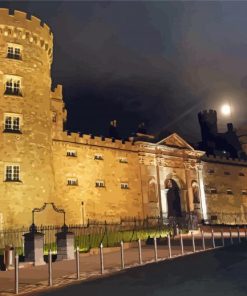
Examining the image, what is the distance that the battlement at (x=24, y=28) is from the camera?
2739cm

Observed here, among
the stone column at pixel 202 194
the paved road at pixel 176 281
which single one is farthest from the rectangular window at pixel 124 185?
the paved road at pixel 176 281

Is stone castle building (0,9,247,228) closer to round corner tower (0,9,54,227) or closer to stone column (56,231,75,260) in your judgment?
round corner tower (0,9,54,227)

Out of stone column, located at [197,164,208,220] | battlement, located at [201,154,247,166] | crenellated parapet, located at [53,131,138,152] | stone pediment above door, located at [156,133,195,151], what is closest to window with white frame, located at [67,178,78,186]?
crenellated parapet, located at [53,131,138,152]

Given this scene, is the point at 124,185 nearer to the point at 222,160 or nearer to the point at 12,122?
the point at 12,122

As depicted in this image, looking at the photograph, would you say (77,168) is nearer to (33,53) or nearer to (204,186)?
(33,53)

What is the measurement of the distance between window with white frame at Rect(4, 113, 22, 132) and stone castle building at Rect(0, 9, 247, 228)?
72 mm

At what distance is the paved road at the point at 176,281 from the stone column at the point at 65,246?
6149mm

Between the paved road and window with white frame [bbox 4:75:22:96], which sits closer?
the paved road

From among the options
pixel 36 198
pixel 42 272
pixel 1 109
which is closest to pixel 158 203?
pixel 36 198

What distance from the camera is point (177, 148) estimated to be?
1666 inches

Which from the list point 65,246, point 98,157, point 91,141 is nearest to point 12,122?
point 91,141

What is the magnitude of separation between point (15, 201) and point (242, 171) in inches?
1347

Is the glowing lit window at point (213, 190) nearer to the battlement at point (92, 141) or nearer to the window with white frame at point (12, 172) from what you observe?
the battlement at point (92, 141)

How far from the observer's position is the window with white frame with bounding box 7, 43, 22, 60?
2758 cm
